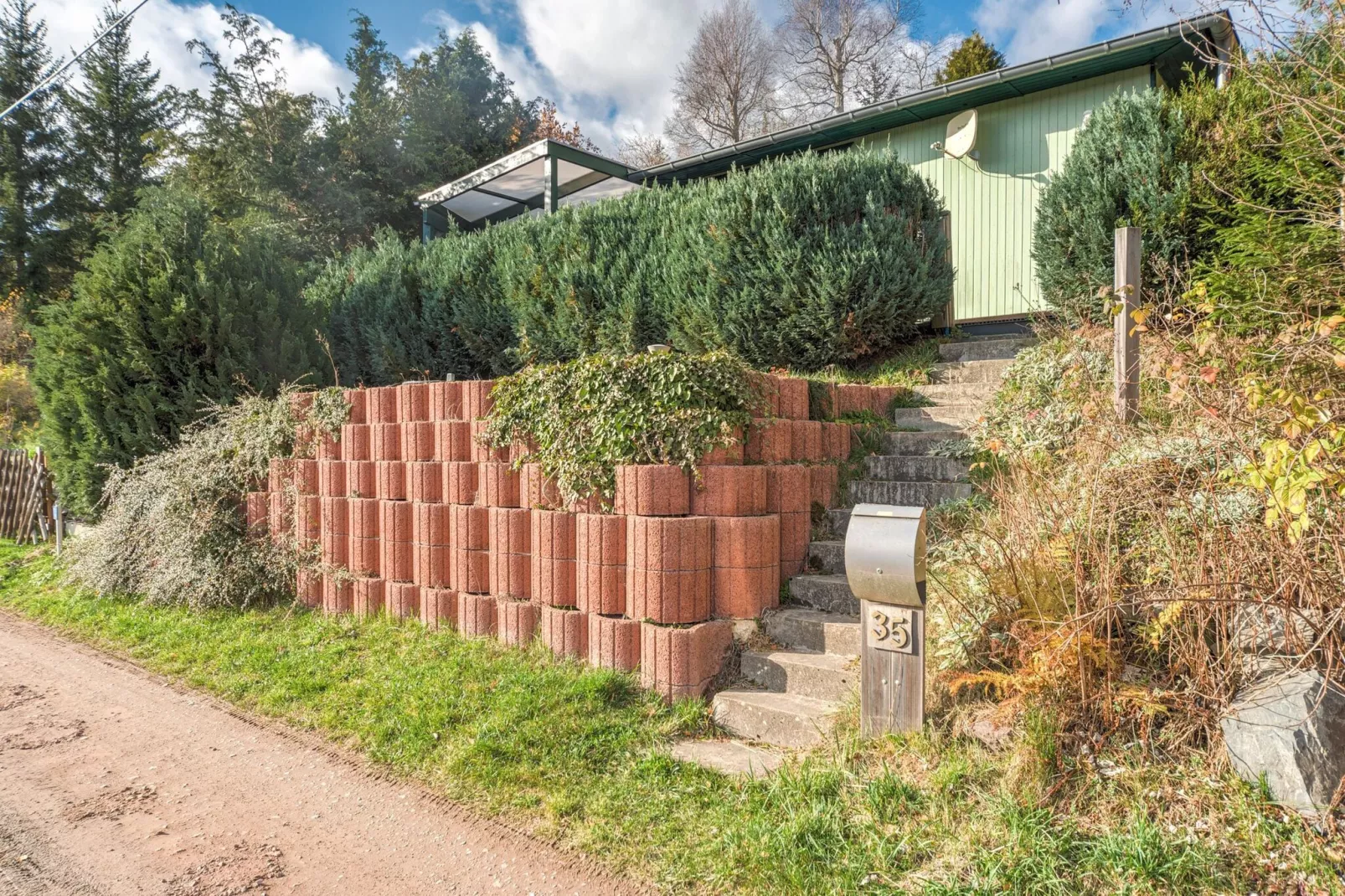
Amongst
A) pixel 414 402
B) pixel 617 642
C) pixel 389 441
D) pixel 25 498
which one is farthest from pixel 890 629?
pixel 25 498

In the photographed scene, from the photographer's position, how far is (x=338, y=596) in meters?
5.61

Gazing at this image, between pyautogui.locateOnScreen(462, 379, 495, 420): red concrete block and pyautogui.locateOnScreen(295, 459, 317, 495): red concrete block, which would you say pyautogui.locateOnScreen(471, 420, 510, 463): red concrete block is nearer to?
pyautogui.locateOnScreen(462, 379, 495, 420): red concrete block

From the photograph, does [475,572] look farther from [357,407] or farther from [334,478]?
[357,407]

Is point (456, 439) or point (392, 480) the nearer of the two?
point (456, 439)

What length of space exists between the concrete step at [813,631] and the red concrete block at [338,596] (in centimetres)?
328

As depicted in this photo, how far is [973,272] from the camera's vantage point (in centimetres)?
939

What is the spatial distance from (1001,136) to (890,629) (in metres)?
8.32

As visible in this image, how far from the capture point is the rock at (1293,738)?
7.56 ft

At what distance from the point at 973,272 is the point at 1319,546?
730 cm

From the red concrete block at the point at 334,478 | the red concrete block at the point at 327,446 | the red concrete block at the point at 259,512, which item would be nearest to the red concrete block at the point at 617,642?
the red concrete block at the point at 334,478

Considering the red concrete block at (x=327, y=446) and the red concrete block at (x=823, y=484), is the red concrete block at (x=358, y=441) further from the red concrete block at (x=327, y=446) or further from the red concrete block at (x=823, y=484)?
the red concrete block at (x=823, y=484)

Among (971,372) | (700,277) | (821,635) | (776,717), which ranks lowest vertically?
(776,717)

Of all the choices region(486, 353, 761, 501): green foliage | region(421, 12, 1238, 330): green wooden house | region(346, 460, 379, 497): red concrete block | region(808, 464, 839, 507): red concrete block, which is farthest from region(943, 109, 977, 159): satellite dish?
region(346, 460, 379, 497): red concrete block

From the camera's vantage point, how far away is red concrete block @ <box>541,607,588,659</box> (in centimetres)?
418
